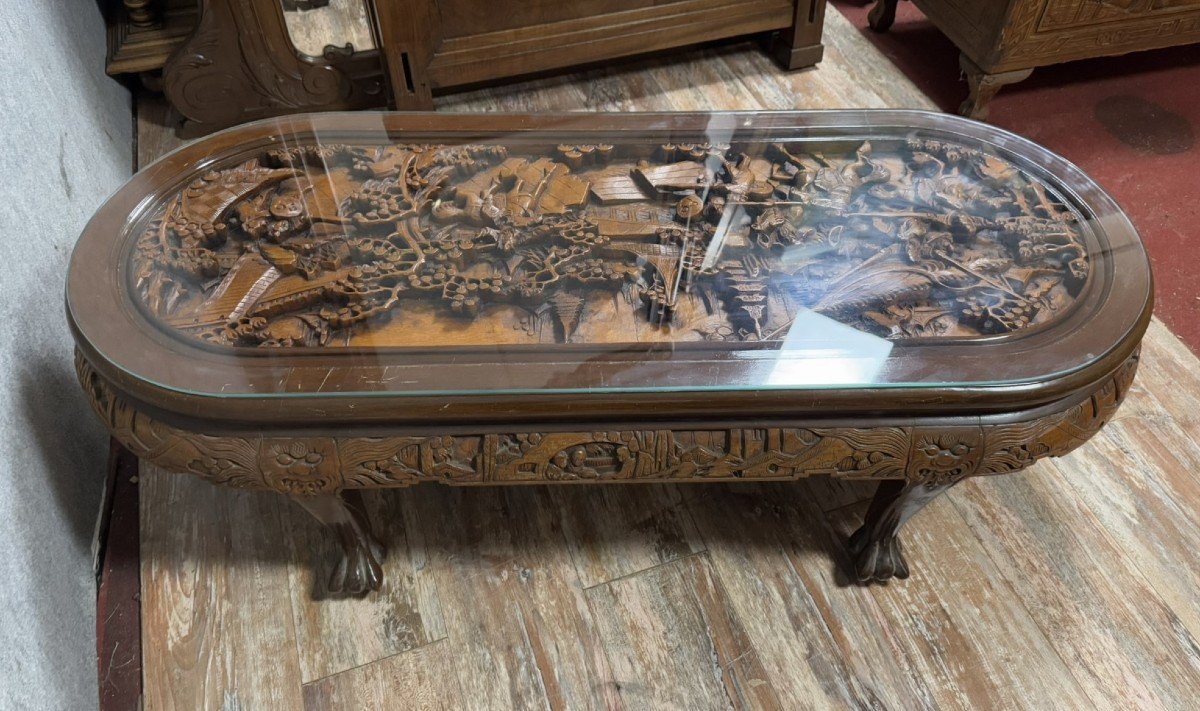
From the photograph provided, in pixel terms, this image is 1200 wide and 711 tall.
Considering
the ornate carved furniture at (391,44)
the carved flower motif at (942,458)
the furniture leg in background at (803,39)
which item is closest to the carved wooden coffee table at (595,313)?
the carved flower motif at (942,458)

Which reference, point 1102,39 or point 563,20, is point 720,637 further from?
point 1102,39

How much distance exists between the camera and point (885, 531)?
1255mm

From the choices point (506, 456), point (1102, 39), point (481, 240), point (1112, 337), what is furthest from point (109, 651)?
point (1102, 39)

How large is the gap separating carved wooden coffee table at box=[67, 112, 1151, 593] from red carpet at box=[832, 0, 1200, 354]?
77 cm

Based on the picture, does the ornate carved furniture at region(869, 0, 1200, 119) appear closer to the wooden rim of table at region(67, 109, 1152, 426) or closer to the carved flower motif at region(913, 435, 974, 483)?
the wooden rim of table at region(67, 109, 1152, 426)

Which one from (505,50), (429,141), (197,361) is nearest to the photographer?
(197,361)

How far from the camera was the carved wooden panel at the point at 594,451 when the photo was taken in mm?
1020

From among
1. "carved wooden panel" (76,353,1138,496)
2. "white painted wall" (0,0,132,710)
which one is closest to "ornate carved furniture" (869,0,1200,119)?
"carved wooden panel" (76,353,1138,496)

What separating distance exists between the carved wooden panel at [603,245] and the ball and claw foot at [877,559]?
1.29 ft

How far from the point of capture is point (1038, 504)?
1421 mm

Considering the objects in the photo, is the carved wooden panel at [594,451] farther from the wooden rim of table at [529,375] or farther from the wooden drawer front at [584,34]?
the wooden drawer front at [584,34]

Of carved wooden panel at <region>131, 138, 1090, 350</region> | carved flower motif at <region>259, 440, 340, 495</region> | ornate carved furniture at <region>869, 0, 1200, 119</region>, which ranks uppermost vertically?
carved wooden panel at <region>131, 138, 1090, 350</region>

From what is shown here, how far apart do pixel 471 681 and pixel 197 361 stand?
605 mm

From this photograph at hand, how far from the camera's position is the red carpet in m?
1.83
